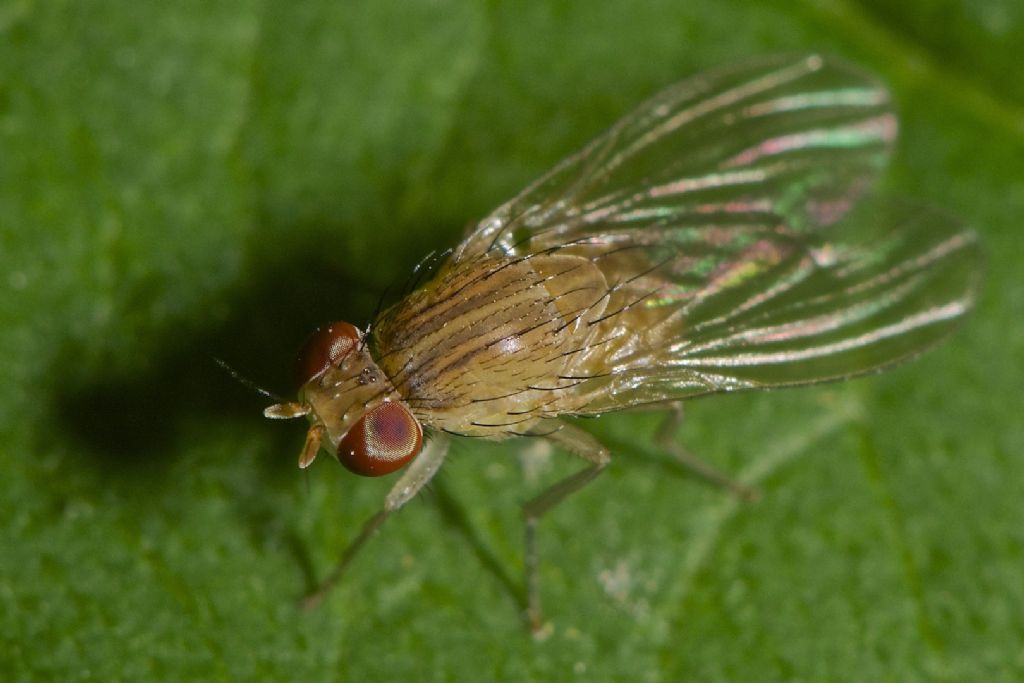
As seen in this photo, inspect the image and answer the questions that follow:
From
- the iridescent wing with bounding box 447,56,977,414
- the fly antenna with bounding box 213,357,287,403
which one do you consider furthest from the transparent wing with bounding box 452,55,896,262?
the fly antenna with bounding box 213,357,287,403

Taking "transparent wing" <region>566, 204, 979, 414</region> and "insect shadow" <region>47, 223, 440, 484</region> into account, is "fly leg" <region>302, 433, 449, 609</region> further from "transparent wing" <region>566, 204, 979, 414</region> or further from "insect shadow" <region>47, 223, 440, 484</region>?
"transparent wing" <region>566, 204, 979, 414</region>

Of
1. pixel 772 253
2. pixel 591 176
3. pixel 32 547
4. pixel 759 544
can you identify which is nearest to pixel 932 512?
pixel 759 544

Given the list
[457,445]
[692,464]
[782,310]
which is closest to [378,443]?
[457,445]

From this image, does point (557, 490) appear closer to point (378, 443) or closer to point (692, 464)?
point (692, 464)

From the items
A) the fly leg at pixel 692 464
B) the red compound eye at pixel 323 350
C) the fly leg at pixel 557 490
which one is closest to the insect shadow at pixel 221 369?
the red compound eye at pixel 323 350

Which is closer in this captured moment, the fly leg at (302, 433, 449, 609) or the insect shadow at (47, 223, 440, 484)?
the fly leg at (302, 433, 449, 609)

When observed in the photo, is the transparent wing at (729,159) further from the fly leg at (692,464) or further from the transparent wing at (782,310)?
the fly leg at (692,464)

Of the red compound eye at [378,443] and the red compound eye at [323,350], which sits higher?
the red compound eye at [323,350]
